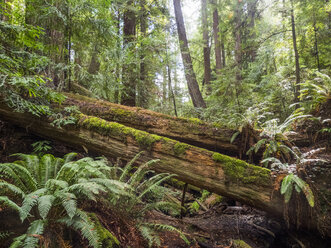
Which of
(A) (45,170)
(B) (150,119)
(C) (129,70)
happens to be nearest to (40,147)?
(A) (45,170)

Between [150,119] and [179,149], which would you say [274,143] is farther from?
[150,119]

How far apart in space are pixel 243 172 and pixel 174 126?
2.12 m

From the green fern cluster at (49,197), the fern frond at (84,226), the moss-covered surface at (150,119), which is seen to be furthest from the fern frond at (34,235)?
the moss-covered surface at (150,119)

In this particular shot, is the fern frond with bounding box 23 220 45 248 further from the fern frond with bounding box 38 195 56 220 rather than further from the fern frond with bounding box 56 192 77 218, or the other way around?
the fern frond with bounding box 56 192 77 218

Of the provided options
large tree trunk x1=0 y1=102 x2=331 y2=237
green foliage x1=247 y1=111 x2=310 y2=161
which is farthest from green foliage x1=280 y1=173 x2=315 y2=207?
green foliage x1=247 y1=111 x2=310 y2=161

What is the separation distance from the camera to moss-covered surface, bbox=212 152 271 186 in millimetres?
3752

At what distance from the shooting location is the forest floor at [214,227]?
3148 mm

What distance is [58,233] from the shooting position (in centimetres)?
236

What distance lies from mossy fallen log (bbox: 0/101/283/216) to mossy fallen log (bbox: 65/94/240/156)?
30.5 inches

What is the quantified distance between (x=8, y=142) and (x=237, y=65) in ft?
26.9

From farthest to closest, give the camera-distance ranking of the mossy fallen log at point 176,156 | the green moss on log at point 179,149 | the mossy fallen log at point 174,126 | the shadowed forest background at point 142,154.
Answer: the mossy fallen log at point 174,126, the green moss on log at point 179,149, the mossy fallen log at point 176,156, the shadowed forest background at point 142,154

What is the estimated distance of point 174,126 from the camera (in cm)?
532

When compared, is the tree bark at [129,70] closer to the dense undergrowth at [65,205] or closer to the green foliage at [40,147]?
the green foliage at [40,147]

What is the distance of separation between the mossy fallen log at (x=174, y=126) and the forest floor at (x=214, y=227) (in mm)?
1273
